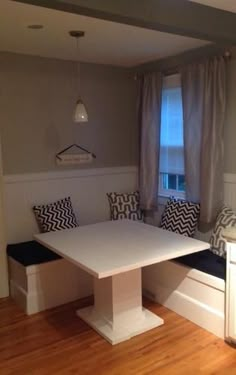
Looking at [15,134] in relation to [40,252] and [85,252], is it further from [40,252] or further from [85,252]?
[85,252]

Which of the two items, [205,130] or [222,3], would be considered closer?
[222,3]

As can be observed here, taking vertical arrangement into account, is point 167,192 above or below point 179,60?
below

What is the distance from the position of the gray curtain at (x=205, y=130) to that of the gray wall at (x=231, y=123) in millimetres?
Answer: 64

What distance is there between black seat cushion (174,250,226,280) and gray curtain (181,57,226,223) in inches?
18.2

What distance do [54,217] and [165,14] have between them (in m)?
2.16

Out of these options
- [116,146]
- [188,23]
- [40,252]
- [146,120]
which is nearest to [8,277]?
[40,252]

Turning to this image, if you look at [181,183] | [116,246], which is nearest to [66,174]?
[181,183]

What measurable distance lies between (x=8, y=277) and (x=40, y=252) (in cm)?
45

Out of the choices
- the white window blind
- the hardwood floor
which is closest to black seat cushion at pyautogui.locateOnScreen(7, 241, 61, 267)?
the hardwood floor

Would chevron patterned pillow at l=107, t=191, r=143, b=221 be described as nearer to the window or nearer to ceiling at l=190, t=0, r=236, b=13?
the window

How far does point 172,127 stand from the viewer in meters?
3.92

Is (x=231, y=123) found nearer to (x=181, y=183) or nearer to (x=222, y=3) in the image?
(x=181, y=183)

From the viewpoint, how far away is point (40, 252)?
133 inches

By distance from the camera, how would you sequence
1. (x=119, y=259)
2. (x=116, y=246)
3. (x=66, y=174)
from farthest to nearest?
(x=66, y=174) → (x=116, y=246) → (x=119, y=259)
